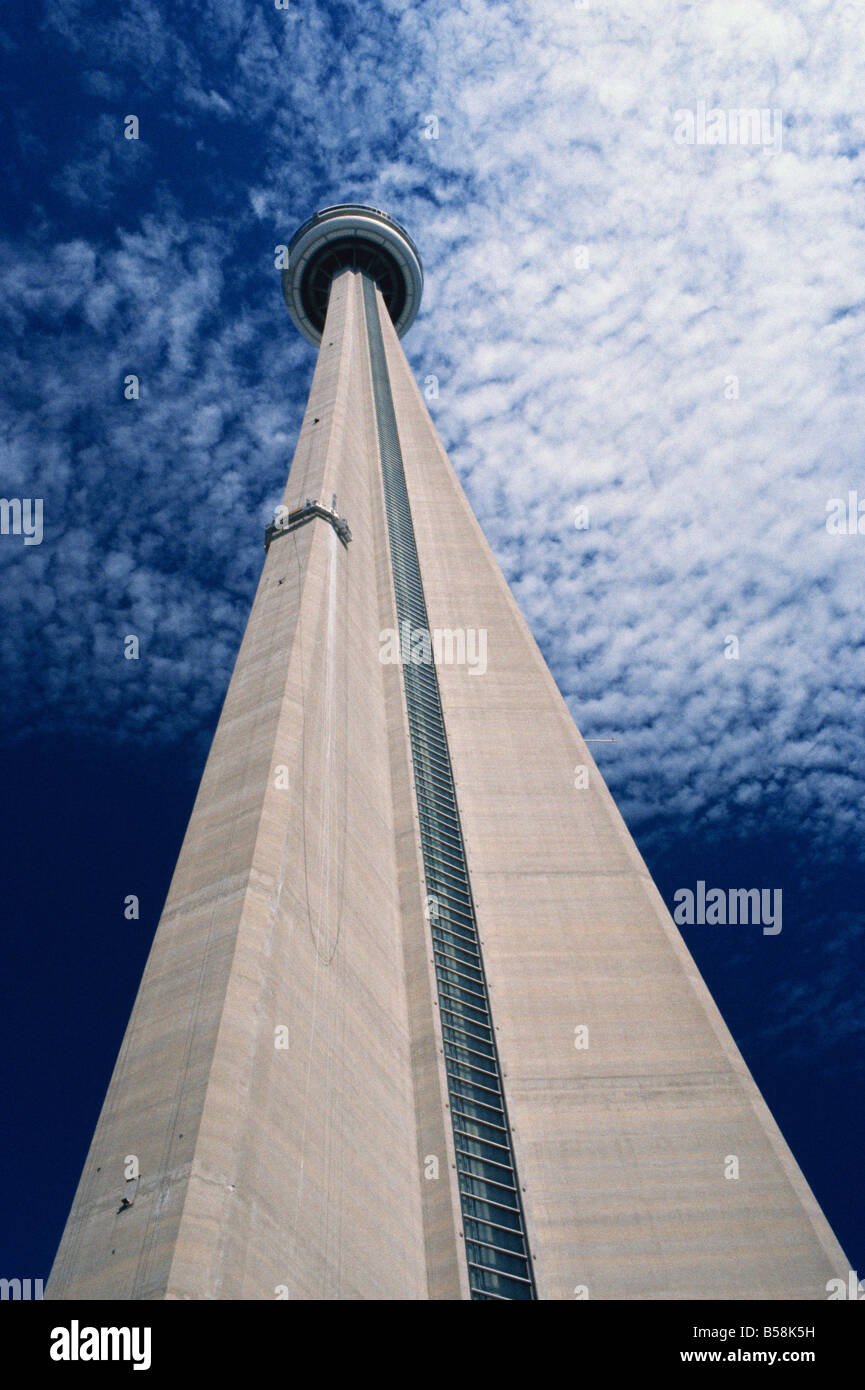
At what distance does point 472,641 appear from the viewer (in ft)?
93.2

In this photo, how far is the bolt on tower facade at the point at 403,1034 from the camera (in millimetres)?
8250

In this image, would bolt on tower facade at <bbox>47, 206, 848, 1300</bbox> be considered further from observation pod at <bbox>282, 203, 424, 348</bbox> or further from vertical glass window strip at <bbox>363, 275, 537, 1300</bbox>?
observation pod at <bbox>282, 203, 424, 348</bbox>

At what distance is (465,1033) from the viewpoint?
607 inches

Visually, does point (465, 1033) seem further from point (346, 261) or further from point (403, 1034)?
point (346, 261)

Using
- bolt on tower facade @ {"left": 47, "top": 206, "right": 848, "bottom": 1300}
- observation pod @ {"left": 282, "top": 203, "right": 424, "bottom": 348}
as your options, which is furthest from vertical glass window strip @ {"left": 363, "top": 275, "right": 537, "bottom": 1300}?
observation pod @ {"left": 282, "top": 203, "right": 424, "bottom": 348}

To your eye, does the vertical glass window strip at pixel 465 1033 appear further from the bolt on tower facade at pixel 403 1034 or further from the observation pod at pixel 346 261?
the observation pod at pixel 346 261

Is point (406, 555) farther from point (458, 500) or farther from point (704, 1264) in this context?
point (704, 1264)

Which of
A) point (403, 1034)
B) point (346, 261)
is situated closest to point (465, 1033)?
point (403, 1034)

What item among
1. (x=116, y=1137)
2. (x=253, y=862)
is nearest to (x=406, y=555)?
(x=253, y=862)

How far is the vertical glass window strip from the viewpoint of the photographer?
39.5ft

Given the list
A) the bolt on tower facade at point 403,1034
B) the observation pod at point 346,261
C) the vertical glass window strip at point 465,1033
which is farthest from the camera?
the observation pod at point 346,261

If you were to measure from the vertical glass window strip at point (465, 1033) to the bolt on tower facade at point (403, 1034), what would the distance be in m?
0.06

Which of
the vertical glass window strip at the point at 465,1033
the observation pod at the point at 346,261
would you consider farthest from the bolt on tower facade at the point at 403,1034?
the observation pod at the point at 346,261
